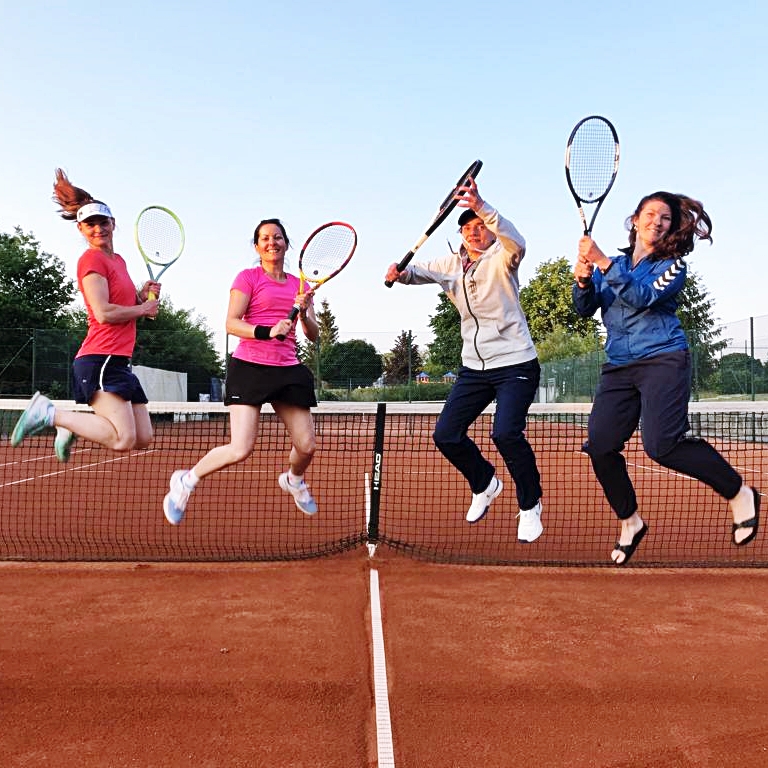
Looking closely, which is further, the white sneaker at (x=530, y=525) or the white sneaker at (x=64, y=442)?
the white sneaker at (x=64, y=442)

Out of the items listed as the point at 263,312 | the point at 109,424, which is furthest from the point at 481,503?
the point at 109,424

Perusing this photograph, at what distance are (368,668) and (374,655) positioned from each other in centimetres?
18

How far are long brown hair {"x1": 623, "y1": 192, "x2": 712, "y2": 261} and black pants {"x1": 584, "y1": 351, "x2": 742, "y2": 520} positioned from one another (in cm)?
50

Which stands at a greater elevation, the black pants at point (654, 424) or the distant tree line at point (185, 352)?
the distant tree line at point (185, 352)

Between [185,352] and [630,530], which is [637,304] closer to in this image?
[630,530]

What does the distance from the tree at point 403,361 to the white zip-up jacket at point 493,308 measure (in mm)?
19578

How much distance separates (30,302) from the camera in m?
26.4

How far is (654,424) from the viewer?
349cm

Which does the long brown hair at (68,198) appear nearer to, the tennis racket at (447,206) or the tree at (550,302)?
the tennis racket at (447,206)

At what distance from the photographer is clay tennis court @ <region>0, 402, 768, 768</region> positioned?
3406 mm

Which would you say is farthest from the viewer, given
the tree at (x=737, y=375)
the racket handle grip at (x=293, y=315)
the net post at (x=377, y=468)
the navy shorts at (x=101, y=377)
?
the tree at (x=737, y=375)

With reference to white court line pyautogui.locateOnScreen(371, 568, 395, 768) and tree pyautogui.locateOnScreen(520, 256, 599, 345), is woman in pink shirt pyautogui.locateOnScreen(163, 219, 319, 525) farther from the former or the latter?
tree pyautogui.locateOnScreen(520, 256, 599, 345)

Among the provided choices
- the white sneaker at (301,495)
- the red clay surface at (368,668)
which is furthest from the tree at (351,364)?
the white sneaker at (301,495)

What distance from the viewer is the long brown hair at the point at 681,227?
11.7 ft
